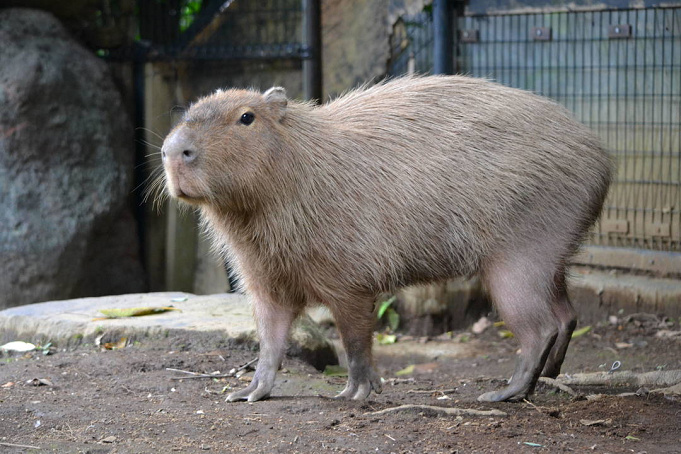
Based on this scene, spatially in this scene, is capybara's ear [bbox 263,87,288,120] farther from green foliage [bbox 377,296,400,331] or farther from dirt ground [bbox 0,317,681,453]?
green foliage [bbox 377,296,400,331]

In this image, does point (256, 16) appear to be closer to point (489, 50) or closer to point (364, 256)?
point (489, 50)

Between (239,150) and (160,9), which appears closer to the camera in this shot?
(239,150)

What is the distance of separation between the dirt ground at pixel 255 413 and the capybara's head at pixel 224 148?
3.10 ft

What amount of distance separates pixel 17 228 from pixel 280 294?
12.0ft

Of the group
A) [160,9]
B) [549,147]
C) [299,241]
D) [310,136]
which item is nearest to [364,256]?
[299,241]

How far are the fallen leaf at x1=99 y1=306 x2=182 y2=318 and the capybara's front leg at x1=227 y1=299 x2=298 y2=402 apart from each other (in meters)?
1.27

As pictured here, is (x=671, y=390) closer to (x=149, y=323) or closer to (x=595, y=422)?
(x=595, y=422)

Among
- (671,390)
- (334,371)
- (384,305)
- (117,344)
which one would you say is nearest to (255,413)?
(334,371)

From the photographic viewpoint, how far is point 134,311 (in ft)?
17.6

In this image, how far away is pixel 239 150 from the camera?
385cm

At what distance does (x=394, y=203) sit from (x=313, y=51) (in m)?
3.36

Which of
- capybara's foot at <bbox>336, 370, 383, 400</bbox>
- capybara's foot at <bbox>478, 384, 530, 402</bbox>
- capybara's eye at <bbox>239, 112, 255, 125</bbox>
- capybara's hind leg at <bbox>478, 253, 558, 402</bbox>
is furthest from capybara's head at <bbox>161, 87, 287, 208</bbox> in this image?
capybara's foot at <bbox>478, 384, 530, 402</bbox>

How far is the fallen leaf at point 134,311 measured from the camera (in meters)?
5.29

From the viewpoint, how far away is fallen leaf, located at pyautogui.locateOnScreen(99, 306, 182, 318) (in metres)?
5.29
